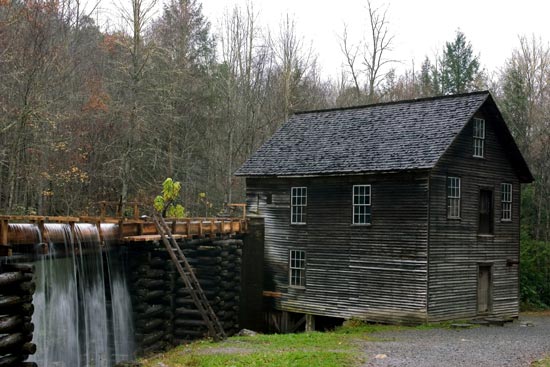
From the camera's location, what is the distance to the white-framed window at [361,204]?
25672 mm

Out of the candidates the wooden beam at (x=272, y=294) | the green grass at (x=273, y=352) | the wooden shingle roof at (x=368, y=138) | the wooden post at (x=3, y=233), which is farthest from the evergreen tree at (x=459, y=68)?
the wooden post at (x=3, y=233)

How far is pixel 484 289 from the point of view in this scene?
26922mm

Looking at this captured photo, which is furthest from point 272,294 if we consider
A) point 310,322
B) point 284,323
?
point 310,322

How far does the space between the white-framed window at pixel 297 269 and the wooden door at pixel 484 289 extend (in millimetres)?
7009

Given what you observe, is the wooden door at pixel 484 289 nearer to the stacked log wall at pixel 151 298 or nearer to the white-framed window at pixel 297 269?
the white-framed window at pixel 297 269

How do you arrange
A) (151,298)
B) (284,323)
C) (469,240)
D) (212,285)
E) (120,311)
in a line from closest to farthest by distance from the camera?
1. (120,311)
2. (151,298)
3. (212,285)
4. (469,240)
5. (284,323)

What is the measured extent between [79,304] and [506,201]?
18461mm

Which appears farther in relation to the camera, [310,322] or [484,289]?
[310,322]

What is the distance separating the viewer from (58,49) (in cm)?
2738

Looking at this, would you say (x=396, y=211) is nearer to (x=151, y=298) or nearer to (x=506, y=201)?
(x=506, y=201)

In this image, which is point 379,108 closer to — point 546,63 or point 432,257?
point 432,257

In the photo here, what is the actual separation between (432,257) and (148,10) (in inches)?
682

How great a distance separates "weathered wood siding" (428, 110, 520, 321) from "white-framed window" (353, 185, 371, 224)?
2.57 meters

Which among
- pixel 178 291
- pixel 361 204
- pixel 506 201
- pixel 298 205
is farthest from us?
pixel 506 201
